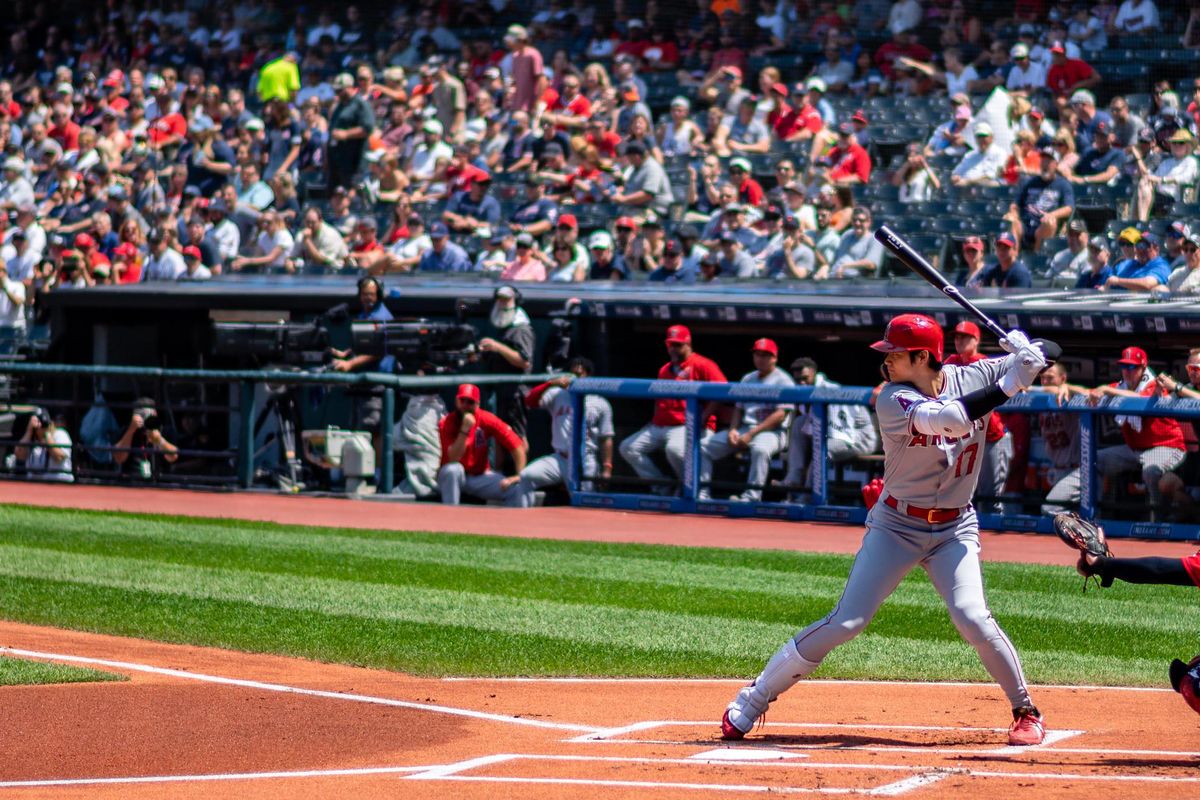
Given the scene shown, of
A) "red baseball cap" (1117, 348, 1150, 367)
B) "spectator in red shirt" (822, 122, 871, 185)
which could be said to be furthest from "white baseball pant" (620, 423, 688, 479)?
"spectator in red shirt" (822, 122, 871, 185)

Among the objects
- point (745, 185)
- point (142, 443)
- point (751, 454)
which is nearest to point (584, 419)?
point (751, 454)

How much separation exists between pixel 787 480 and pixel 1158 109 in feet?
18.5

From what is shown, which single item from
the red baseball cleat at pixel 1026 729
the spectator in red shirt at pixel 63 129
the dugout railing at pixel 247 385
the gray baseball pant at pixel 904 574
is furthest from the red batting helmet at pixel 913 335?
the spectator in red shirt at pixel 63 129

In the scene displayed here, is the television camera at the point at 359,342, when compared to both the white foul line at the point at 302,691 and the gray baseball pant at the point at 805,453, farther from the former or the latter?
the white foul line at the point at 302,691

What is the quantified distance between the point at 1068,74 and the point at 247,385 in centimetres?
888

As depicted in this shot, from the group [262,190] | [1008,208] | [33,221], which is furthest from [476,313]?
[33,221]

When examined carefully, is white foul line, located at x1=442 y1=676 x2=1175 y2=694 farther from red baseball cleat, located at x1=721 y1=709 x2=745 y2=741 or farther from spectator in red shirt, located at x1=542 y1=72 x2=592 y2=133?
spectator in red shirt, located at x1=542 y1=72 x2=592 y2=133

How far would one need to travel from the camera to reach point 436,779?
5688mm

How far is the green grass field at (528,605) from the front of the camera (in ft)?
27.6

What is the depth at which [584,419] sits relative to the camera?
15.0m

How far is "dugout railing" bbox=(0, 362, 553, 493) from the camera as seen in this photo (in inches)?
596

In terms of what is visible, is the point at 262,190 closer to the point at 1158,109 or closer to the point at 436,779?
the point at 1158,109

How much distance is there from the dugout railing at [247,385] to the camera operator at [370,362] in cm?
13

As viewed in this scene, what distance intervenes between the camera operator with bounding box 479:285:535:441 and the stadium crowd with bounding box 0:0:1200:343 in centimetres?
173
